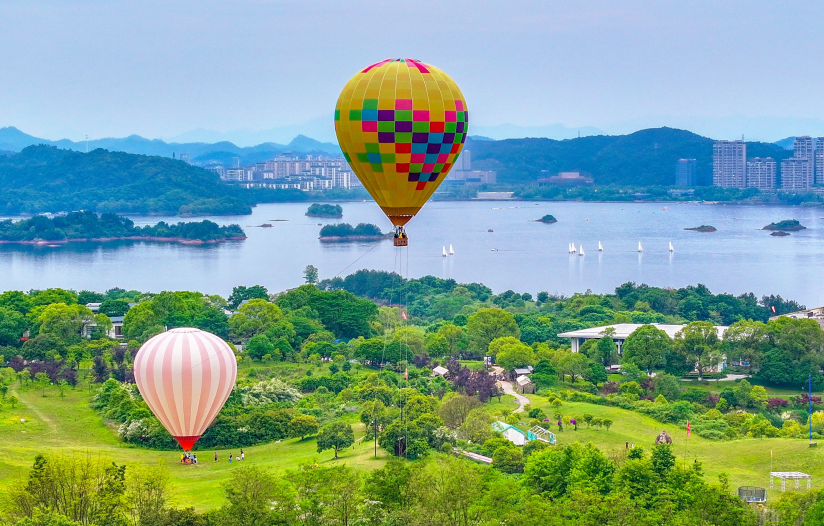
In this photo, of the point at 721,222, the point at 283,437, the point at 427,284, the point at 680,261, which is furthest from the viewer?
the point at 721,222

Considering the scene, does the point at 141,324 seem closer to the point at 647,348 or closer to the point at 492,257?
the point at 647,348

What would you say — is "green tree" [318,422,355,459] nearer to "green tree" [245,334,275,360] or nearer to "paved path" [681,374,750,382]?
"green tree" [245,334,275,360]

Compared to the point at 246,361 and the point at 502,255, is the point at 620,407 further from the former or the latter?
the point at 502,255

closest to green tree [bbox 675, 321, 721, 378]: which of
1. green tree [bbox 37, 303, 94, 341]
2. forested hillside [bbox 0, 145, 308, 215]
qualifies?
green tree [bbox 37, 303, 94, 341]

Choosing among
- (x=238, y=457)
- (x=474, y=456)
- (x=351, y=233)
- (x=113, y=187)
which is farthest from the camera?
(x=113, y=187)

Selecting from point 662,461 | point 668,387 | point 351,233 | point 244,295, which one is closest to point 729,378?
point 668,387

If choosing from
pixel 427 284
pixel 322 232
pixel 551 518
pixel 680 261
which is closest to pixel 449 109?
pixel 551 518
